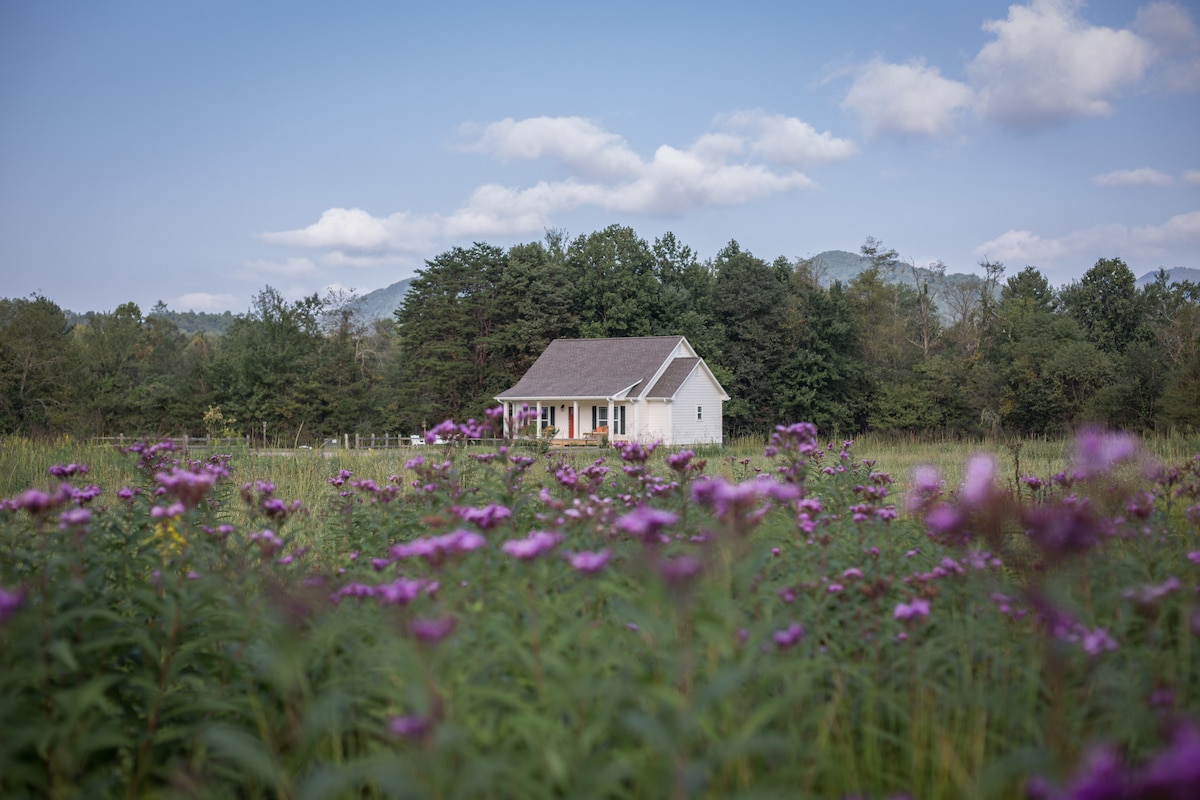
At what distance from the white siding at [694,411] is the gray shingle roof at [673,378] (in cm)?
34

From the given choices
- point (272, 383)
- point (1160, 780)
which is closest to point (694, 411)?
point (272, 383)

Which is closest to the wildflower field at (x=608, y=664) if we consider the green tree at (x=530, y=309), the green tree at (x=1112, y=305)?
the green tree at (x=530, y=309)

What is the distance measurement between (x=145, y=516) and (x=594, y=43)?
19.9 metres

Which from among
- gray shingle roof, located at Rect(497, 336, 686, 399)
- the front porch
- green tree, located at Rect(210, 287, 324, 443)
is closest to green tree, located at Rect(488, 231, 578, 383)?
gray shingle roof, located at Rect(497, 336, 686, 399)

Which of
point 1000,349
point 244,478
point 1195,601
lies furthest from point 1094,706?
point 1000,349

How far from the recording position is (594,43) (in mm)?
21062

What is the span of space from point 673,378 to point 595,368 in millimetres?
3494

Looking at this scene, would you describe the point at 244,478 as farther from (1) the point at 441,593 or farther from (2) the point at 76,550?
(1) the point at 441,593

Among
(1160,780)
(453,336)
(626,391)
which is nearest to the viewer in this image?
(1160,780)

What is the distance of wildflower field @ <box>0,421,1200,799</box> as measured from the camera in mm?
1893

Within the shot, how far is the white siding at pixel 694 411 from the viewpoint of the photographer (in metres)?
31.8

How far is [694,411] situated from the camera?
108 feet

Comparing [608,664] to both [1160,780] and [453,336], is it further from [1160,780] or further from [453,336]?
[453,336]

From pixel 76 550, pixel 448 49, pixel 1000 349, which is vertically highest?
pixel 448 49
